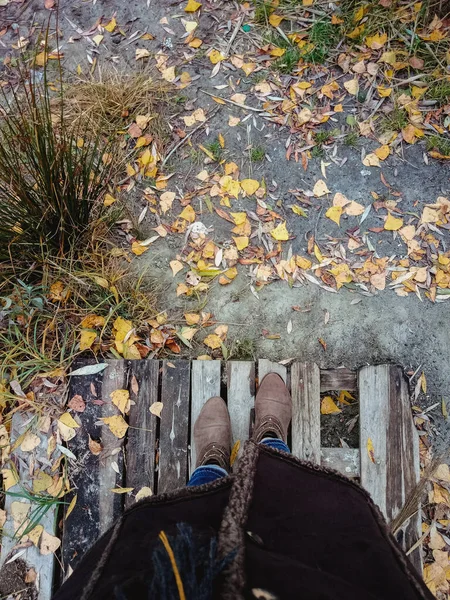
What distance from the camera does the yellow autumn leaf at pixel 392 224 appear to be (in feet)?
7.23

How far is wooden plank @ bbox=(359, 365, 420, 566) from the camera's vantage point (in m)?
1.72

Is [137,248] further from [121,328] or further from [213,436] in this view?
[213,436]

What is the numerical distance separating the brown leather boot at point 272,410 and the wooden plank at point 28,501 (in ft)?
2.66

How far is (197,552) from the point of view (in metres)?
0.81

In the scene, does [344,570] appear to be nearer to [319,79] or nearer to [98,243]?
[98,243]

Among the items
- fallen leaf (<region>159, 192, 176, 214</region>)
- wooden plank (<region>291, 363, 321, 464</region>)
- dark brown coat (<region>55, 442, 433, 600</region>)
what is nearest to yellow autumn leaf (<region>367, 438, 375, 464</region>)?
wooden plank (<region>291, 363, 321, 464</region>)

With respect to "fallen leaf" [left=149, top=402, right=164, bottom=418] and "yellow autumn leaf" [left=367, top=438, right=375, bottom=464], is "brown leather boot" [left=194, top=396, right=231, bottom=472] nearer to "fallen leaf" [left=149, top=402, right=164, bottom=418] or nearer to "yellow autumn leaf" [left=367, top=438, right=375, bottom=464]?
"fallen leaf" [left=149, top=402, right=164, bottom=418]

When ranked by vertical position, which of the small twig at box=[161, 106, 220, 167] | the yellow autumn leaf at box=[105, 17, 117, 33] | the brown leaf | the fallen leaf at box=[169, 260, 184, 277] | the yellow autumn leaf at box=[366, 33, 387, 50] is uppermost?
the yellow autumn leaf at box=[105, 17, 117, 33]

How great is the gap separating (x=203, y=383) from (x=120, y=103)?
154 centimetres

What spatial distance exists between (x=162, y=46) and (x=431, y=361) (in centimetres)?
221

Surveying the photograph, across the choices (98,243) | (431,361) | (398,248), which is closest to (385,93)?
(398,248)

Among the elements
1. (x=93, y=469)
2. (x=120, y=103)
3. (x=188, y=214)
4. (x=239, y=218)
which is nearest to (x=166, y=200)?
(x=188, y=214)

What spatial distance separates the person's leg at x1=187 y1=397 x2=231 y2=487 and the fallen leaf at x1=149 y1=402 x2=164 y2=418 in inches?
6.5

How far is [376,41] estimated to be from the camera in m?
2.44
